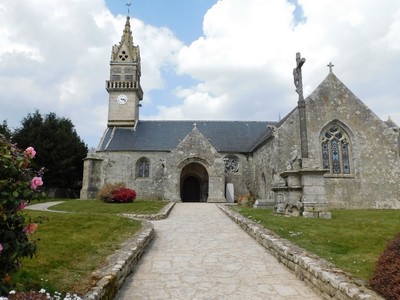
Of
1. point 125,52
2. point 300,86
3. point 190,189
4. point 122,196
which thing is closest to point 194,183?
point 190,189

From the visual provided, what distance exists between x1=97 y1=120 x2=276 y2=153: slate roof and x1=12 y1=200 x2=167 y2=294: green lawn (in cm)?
1842

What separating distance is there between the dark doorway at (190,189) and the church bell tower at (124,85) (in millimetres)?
8574

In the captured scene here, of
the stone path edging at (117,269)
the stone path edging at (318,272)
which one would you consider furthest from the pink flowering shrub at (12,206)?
the stone path edging at (318,272)

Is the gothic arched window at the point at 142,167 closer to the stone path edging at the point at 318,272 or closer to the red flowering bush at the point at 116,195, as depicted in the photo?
the red flowering bush at the point at 116,195

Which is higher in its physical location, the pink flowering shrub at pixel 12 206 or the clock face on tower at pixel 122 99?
the clock face on tower at pixel 122 99

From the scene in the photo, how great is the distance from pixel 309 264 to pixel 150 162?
79.5 ft

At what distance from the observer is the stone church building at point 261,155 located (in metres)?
14.2

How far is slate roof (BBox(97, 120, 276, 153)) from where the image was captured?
28922 mm

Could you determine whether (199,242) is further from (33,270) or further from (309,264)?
(33,270)

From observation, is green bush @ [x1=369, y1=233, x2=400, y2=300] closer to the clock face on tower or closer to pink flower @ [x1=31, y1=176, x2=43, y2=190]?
pink flower @ [x1=31, y1=176, x2=43, y2=190]

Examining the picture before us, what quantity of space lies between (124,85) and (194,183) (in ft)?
43.5

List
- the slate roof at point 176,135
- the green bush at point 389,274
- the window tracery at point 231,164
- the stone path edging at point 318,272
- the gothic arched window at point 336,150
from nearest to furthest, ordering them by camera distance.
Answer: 1. the green bush at point 389,274
2. the stone path edging at point 318,272
3. the gothic arched window at point 336,150
4. the window tracery at point 231,164
5. the slate roof at point 176,135

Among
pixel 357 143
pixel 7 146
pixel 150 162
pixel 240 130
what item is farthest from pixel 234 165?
pixel 7 146

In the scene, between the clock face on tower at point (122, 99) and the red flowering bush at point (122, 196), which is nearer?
the red flowering bush at point (122, 196)
